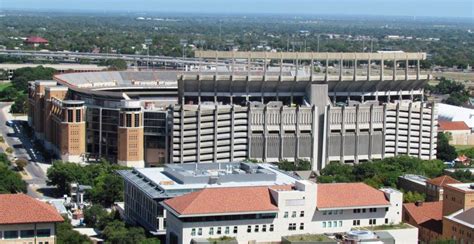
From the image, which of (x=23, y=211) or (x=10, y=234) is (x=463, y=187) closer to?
(x=23, y=211)

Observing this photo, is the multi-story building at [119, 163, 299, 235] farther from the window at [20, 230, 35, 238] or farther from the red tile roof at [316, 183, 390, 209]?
the window at [20, 230, 35, 238]

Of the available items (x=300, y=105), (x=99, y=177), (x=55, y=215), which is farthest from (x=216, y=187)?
(x=300, y=105)

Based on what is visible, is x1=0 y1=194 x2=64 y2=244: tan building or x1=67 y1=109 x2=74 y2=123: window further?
x1=67 y1=109 x2=74 y2=123: window

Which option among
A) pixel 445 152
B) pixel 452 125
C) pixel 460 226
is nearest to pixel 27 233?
pixel 460 226

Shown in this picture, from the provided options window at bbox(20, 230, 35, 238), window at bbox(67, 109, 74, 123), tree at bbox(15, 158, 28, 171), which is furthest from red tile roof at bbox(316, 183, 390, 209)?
window at bbox(67, 109, 74, 123)

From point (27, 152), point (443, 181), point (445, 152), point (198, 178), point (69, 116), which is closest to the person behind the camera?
point (198, 178)

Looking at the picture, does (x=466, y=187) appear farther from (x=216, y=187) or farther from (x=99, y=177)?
(x=99, y=177)
